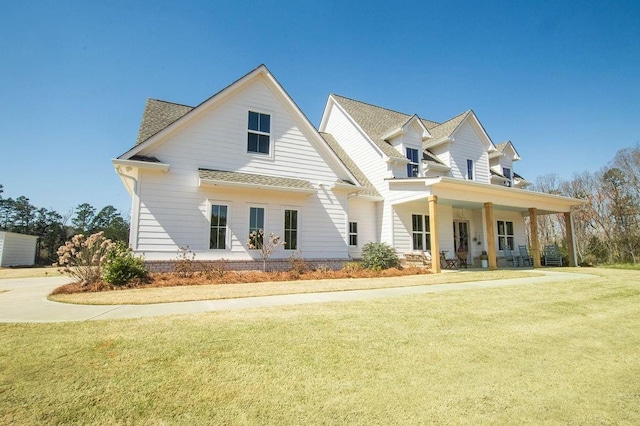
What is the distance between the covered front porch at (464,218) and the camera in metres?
14.2

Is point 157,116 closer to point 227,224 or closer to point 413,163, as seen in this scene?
point 227,224

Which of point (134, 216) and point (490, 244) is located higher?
point (134, 216)

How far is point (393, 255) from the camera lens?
591 inches

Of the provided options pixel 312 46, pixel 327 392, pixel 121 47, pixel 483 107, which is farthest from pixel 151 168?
pixel 483 107

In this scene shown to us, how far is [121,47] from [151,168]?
171 inches

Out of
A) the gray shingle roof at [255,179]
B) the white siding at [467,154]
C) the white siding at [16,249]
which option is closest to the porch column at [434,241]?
the gray shingle roof at [255,179]

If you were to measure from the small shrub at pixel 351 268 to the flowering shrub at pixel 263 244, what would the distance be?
10.0ft

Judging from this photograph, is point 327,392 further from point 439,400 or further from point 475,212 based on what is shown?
point 475,212

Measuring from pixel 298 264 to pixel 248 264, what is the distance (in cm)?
210

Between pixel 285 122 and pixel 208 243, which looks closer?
pixel 208 243

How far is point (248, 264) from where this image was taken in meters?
12.6

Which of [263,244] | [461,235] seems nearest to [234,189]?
[263,244]

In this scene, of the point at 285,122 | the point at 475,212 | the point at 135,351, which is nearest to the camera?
the point at 135,351

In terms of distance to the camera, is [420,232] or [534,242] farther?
[420,232]
